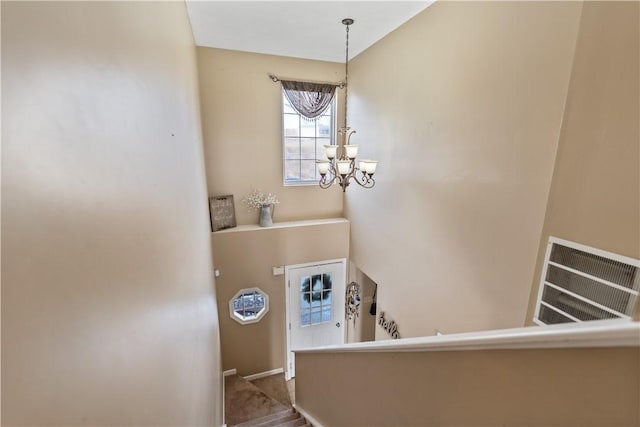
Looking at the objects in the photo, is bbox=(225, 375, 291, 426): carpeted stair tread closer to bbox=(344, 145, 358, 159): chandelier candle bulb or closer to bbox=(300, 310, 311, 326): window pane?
bbox=(300, 310, 311, 326): window pane

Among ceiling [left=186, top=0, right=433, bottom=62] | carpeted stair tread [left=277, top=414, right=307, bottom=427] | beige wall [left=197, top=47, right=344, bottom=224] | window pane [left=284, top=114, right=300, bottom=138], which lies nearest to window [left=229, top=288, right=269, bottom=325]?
beige wall [left=197, top=47, right=344, bottom=224]

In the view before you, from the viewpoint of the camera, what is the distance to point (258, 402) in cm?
445

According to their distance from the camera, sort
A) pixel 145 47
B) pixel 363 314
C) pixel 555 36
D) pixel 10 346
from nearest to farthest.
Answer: pixel 10 346, pixel 145 47, pixel 555 36, pixel 363 314

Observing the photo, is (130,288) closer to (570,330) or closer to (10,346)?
(10,346)

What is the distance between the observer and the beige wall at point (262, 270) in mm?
4609

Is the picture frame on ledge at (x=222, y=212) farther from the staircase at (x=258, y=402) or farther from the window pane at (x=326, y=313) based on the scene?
the staircase at (x=258, y=402)

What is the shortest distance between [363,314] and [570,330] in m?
5.13

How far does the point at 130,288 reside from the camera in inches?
35.1

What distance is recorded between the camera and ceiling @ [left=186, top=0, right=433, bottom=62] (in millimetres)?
2982

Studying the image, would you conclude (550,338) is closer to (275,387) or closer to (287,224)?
(287,224)

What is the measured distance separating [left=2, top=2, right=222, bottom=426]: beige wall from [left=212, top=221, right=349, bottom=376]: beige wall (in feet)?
11.0

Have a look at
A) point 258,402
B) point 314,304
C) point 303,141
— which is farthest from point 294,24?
point 258,402

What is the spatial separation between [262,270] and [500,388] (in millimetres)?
4189

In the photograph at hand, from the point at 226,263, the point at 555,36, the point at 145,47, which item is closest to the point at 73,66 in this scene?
the point at 145,47
